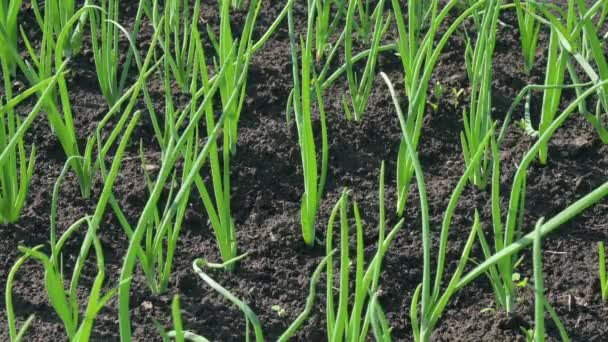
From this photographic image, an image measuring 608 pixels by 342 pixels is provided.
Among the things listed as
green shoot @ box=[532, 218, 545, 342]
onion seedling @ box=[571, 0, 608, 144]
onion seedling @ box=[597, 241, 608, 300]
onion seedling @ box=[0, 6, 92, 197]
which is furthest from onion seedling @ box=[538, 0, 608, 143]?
onion seedling @ box=[0, 6, 92, 197]

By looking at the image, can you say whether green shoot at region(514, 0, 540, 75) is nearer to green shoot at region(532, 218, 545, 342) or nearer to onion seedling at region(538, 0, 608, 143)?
onion seedling at region(538, 0, 608, 143)

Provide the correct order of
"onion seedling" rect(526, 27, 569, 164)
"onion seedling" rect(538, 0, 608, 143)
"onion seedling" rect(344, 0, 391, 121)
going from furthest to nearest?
"onion seedling" rect(344, 0, 391, 121) < "onion seedling" rect(526, 27, 569, 164) < "onion seedling" rect(538, 0, 608, 143)

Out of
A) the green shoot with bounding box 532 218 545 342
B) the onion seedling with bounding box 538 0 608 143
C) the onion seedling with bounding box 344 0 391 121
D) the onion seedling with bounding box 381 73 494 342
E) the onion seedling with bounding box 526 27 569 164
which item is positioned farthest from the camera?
the onion seedling with bounding box 344 0 391 121

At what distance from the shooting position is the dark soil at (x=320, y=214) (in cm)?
174

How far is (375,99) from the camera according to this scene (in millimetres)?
2350

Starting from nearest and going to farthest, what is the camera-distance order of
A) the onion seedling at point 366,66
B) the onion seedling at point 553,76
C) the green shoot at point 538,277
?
the green shoot at point 538,277, the onion seedling at point 553,76, the onion seedling at point 366,66

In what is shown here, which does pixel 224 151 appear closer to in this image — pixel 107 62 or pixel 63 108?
pixel 63 108

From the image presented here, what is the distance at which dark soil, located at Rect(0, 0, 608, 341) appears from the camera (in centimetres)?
174

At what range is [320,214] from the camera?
2.01 m

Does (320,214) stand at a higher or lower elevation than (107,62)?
lower

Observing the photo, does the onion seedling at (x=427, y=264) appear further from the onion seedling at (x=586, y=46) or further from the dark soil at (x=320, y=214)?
the onion seedling at (x=586, y=46)

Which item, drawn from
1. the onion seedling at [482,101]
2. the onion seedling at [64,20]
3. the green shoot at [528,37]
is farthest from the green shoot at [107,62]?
the green shoot at [528,37]

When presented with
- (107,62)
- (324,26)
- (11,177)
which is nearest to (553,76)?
(324,26)

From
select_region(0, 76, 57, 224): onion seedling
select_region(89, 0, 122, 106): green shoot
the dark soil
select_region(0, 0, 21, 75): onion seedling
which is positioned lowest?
the dark soil
